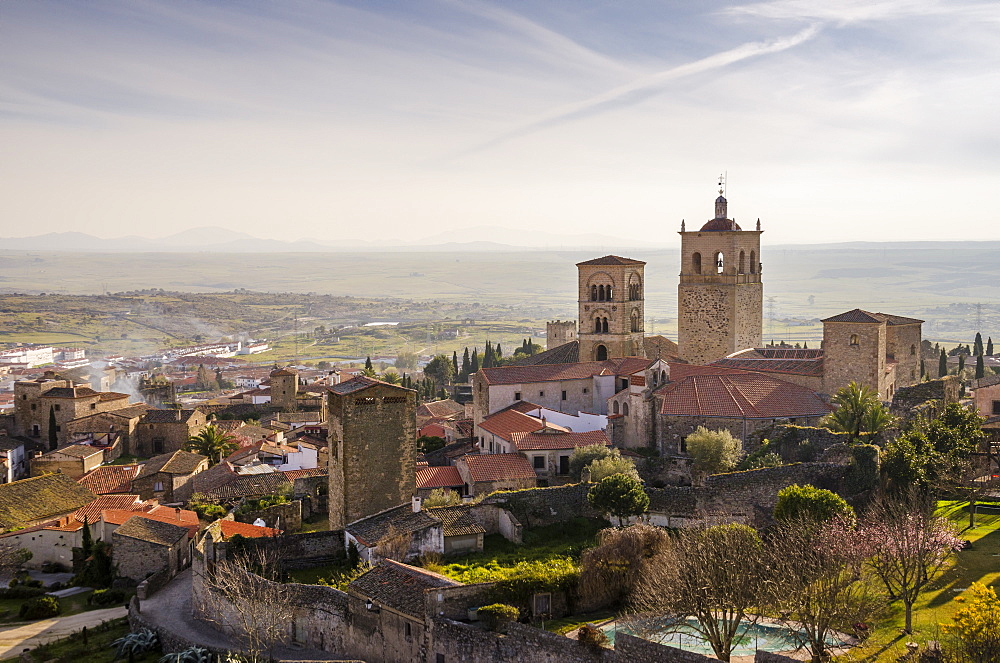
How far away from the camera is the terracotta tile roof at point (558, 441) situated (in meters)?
32.4

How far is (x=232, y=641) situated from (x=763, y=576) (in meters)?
13.2

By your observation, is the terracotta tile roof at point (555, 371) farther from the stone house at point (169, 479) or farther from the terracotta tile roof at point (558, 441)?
the stone house at point (169, 479)

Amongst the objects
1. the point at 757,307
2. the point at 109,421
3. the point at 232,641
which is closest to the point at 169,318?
the point at 109,421

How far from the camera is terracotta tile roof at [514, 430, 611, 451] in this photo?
32406 millimetres

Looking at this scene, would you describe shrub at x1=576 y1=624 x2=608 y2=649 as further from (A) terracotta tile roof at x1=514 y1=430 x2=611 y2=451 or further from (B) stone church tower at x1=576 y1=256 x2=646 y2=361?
(B) stone church tower at x1=576 y1=256 x2=646 y2=361

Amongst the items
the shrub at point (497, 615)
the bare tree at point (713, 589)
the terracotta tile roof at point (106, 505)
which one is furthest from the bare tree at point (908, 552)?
the terracotta tile roof at point (106, 505)

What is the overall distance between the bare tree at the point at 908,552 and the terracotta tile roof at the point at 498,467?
12197mm

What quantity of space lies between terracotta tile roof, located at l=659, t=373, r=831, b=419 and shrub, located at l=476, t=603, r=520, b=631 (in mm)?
14912

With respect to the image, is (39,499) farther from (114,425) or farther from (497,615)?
(497,615)

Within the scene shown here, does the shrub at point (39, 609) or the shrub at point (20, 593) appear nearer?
the shrub at point (39, 609)

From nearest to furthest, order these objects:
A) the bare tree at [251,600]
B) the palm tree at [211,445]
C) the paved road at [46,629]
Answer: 1. the bare tree at [251,600]
2. the paved road at [46,629]
3. the palm tree at [211,445]

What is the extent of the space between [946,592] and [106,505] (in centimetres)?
2865

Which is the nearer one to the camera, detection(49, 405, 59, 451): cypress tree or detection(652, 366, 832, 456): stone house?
detection(652, 366, 832, 456): stone house

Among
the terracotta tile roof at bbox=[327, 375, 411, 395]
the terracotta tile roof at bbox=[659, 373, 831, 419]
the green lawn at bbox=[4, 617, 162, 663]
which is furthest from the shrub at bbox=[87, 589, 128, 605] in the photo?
the terracotta tile roof at bbox=[659, 373, 831, 419]
